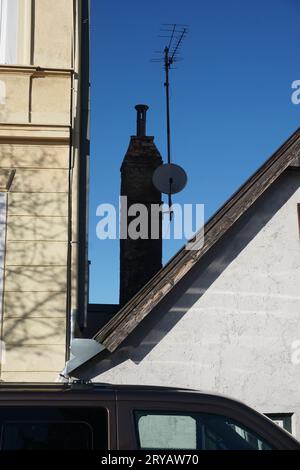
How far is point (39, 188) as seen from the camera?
26.3 ft

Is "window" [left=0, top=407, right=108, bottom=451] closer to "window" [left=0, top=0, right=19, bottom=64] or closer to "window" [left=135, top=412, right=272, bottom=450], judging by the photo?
"window" [left=135, top=412, right=272, bottom=450]

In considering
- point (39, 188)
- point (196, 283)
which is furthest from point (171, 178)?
point (196, 283)

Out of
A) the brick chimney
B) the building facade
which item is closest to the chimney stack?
the brick chimney

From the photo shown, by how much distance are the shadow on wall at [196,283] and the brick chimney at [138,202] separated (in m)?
4.60

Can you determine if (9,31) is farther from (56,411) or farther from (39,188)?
(56,411)

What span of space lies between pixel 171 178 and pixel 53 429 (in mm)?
7378

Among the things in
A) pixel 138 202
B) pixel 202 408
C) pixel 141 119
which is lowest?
pixel 202 408

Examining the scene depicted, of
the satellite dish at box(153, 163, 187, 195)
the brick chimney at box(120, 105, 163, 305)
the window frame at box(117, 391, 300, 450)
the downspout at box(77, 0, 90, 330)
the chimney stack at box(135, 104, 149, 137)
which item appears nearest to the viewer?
the window frame at box(117, 391, 300, 450)

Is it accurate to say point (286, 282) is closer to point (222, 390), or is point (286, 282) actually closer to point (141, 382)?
point (222, 390)

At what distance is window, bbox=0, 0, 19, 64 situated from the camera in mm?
8594

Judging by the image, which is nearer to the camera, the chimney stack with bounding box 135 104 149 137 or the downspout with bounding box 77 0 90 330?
the downspout with bounding box 77 0 90 330

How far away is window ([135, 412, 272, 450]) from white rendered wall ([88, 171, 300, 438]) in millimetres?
3615

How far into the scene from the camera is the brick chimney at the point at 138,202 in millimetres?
12172
